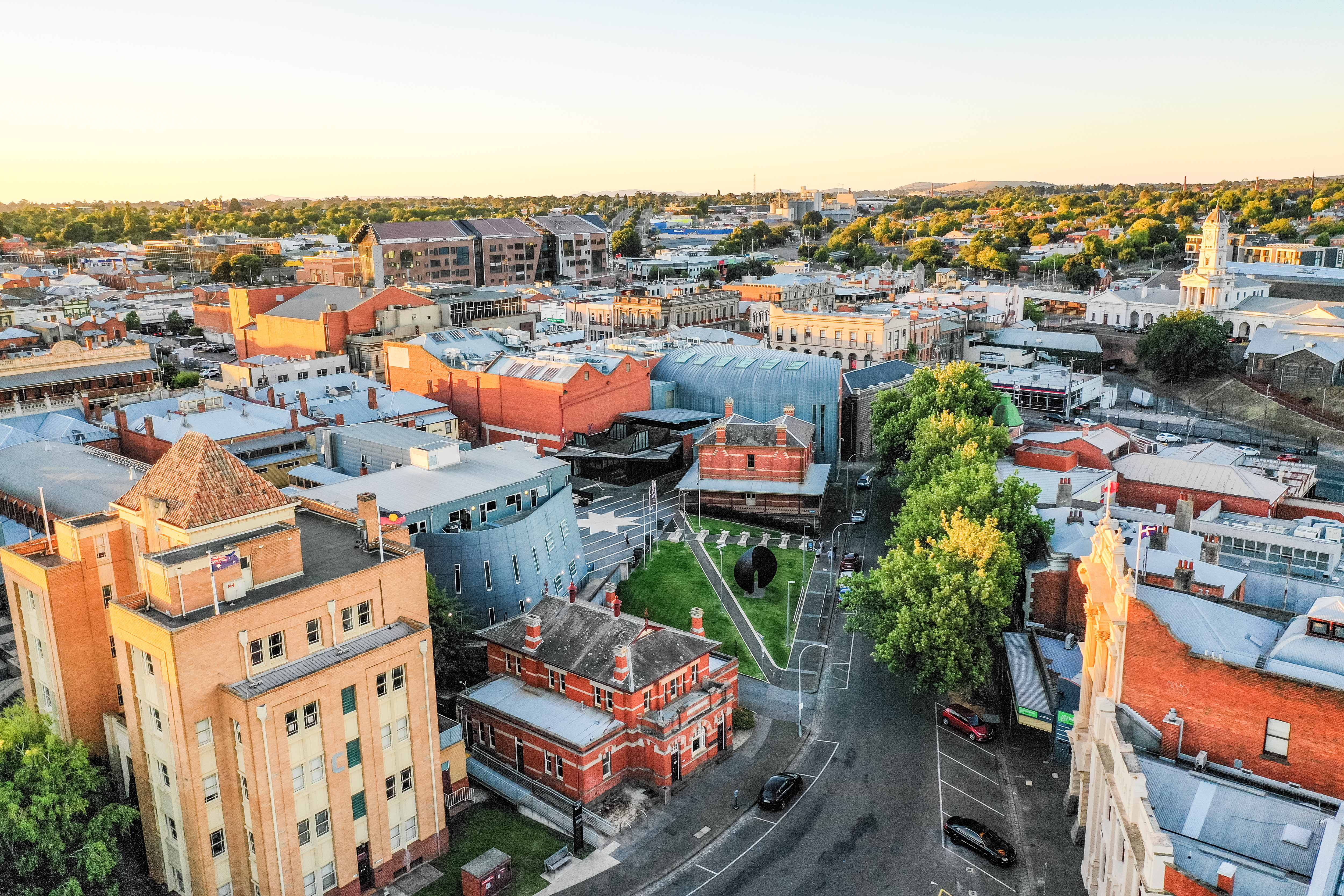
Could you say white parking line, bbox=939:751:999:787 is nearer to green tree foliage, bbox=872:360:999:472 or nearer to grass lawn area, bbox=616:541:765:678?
grass lawn area, bbox=616:541:765:678

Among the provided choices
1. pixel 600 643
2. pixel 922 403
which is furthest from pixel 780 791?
pixel 922 403

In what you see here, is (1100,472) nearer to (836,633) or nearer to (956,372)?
(956,372)

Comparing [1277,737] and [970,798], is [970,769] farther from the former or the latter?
[1277,737]

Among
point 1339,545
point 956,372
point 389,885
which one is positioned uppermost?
point 956,372

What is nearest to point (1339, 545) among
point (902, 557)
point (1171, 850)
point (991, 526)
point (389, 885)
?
point (991, 526)

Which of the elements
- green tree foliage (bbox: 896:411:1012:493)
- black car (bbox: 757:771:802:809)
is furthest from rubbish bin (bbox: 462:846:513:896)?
green tree foliage (bbox: 896:411:1012:493)

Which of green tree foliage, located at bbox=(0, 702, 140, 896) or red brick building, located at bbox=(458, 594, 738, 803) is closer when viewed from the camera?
green tree foliage, located at bbox=(0, 702, 140, 896)
